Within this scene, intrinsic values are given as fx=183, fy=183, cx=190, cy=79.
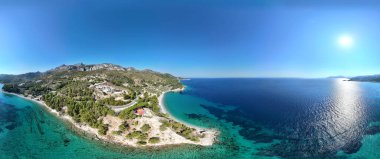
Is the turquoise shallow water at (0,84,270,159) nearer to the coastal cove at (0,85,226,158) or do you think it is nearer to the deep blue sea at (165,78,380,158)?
the coastal cove at (0,85,226,158)

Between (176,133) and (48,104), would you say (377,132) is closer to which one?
(176,133)

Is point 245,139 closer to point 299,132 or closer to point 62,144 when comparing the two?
point 299,132

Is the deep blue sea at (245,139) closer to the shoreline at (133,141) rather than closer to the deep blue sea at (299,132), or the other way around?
the deep blue sea at (299,132)

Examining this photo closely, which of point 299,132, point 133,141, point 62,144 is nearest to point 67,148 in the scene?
point 62,144

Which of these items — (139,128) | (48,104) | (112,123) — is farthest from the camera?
(48,104)

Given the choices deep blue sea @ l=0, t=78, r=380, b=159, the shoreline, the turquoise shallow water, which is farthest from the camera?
the shoreline

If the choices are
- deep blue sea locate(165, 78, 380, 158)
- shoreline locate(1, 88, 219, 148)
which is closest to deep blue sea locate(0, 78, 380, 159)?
deep blue sea locate(165, 78, 380, 158)

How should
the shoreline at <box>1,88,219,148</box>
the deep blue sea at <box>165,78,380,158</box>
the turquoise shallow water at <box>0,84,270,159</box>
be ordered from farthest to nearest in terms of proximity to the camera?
the shoreline at <box>1,88,219,148</box>
the deep blue sea at <box>165,78,380,158</box>
the turquoise shallow water at <box>0,84,270,159</box>

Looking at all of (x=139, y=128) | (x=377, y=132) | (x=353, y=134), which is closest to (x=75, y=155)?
(x=139, y=128)

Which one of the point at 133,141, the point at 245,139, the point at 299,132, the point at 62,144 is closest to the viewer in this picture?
the point at 62,144

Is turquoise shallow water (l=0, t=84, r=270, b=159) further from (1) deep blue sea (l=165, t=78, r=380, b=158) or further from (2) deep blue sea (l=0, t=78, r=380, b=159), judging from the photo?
(1) deep blue sea (l=165, t=78, r=380, b=158)

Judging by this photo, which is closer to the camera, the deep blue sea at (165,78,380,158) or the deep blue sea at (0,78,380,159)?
the deep blue sea at (0,78,380,159)
